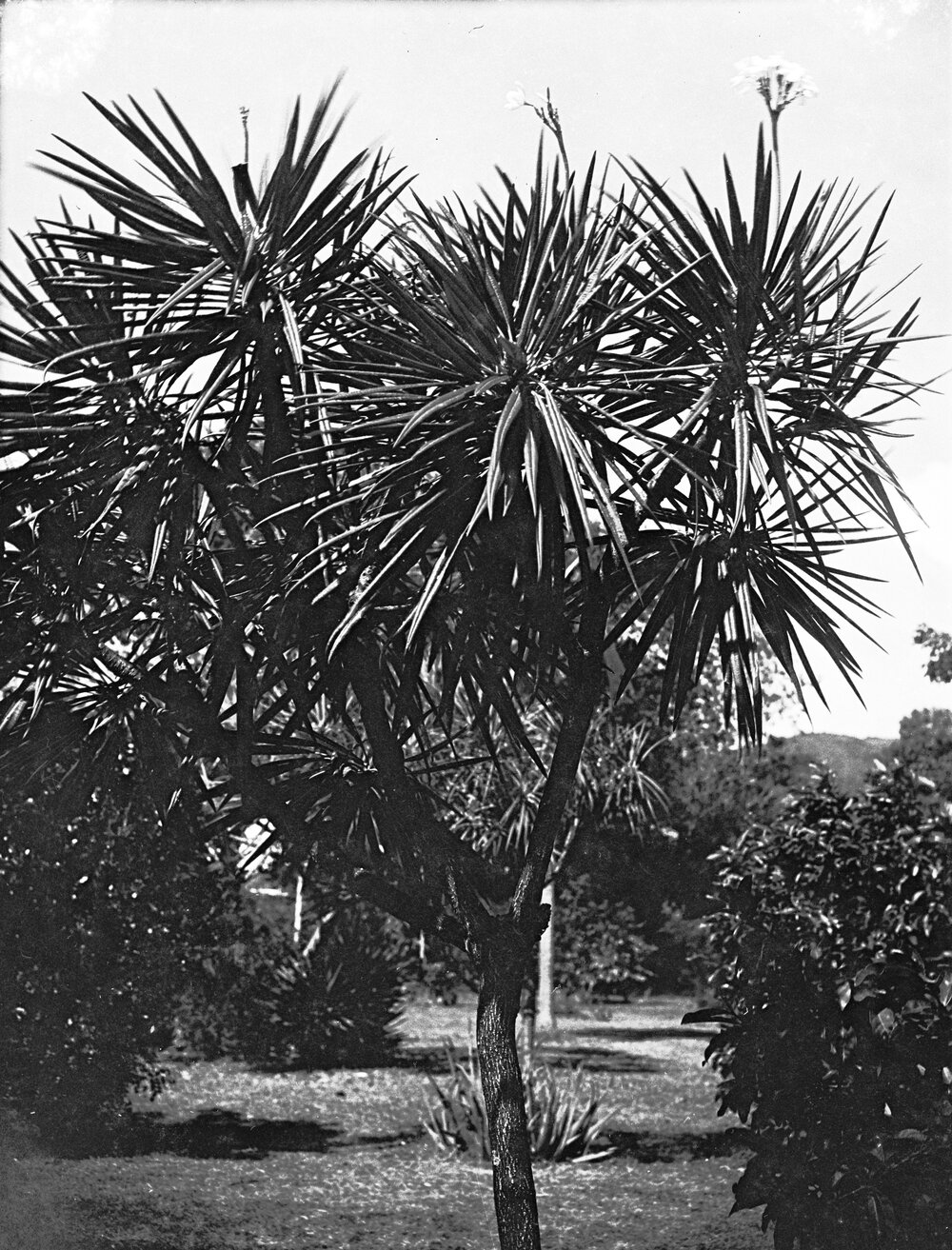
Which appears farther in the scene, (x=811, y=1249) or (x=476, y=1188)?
(x=476, y=1188)

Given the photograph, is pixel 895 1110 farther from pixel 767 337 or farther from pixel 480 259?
pixel 480 259

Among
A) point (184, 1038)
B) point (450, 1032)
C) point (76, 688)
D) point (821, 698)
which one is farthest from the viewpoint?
point (450, 1032)

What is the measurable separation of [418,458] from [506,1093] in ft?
6.92

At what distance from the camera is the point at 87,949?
695 centimetres

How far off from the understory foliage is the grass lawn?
358mm

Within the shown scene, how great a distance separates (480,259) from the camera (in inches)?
161

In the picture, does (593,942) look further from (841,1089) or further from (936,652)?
(841,1089)

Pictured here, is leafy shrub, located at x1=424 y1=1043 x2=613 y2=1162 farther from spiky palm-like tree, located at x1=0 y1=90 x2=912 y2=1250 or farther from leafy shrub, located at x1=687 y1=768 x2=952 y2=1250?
spiky palm-like tree, located at x1=0 y1=90 x2=912 y2=1250

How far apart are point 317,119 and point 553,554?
156 cm

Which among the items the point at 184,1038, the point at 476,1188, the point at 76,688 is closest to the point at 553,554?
the point at 76,688

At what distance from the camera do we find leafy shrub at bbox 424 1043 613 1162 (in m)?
7.47

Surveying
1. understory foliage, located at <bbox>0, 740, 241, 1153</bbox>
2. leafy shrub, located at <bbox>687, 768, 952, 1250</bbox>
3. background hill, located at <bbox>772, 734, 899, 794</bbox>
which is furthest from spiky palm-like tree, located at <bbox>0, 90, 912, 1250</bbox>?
background hill, located at <bbox>772, 734, 899, 794</bbox>

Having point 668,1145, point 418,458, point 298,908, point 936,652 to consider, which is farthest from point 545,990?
point 418,458

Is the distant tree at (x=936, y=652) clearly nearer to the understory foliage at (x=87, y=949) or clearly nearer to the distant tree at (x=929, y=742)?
the distant tree at (x=929, y=742)
